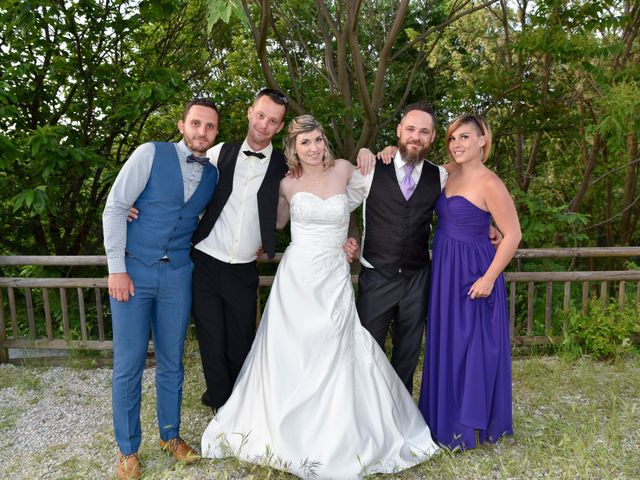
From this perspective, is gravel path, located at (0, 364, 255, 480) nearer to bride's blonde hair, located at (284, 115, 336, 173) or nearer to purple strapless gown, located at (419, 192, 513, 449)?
purple strapless gown, located at (419, 192, 513, 449)

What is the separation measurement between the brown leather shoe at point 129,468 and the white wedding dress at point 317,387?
1.25 feet

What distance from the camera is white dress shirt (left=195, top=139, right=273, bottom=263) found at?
3.04 meters

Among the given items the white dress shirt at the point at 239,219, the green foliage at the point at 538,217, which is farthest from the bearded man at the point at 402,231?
the green foliage at the point at 538,217

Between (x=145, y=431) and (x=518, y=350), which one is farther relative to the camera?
(x=518, y=350)

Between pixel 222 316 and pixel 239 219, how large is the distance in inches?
23.5

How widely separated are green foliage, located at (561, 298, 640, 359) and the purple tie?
8.46 feet

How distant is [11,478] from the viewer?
9.65 ft

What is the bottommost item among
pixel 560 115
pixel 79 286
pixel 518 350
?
pixel 518 350

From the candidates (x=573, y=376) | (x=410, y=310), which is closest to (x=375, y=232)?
(x=410, y=310)

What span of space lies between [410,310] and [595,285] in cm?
464

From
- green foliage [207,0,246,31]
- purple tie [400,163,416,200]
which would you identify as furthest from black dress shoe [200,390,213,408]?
green foliage [207,0,246,31]

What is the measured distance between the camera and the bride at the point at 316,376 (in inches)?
108

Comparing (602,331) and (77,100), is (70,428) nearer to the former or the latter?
(77,100)

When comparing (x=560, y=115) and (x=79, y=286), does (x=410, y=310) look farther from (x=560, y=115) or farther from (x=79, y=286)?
(x=560, y=115)
